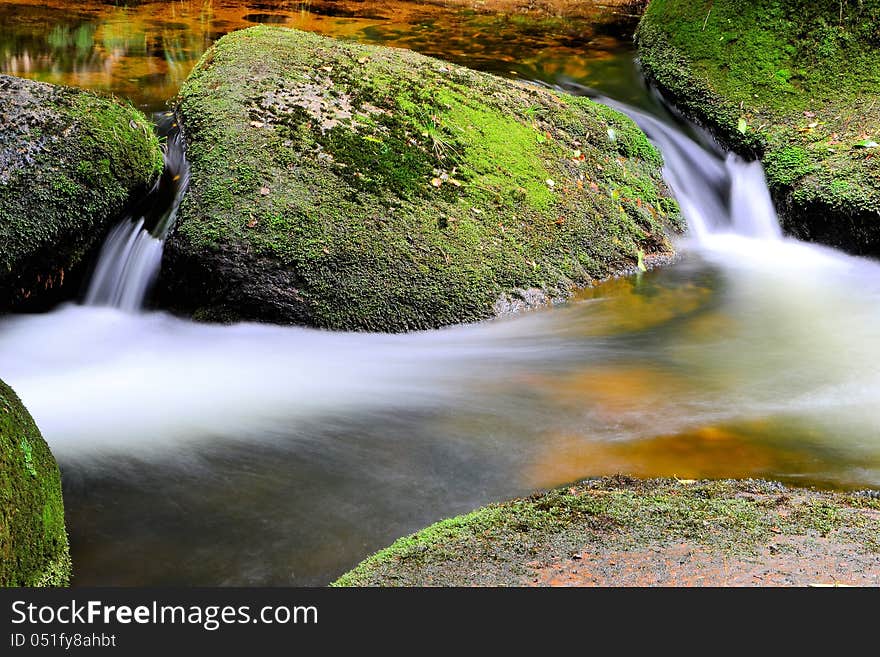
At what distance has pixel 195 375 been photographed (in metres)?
5.58

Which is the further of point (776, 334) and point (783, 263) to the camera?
point (783, 263)

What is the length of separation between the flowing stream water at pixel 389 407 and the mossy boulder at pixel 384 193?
239 mm

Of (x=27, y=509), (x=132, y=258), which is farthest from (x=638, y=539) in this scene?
(x=132, y=258)

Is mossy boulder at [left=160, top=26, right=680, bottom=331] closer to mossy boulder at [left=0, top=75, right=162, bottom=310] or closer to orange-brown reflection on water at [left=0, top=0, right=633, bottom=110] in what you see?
mossy boulder at [left=0, top=75, right=162, bottom=310]

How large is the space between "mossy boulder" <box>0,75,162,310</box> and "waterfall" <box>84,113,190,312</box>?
128 mm

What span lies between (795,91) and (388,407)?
19.8 ft

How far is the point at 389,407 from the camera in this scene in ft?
17.0

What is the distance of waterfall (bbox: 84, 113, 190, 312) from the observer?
20.5 ft

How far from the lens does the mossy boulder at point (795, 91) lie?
7.88 meters

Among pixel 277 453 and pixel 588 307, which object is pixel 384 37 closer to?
pixel 588 307

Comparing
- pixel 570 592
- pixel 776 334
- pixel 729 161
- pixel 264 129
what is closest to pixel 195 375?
pixel 264 129

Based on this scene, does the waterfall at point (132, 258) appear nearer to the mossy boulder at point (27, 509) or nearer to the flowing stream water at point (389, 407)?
the flowing stream water at point (389, 407)

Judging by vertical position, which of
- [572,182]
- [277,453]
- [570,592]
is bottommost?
[277,453]

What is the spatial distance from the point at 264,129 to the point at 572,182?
99.6 inches
